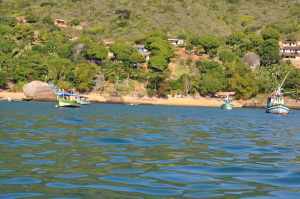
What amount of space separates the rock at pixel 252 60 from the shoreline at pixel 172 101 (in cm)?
1205

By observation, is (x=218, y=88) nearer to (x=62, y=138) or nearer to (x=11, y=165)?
(x=62, y=138)

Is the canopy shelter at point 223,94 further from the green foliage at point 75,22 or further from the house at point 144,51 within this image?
the green foliage at point 75,22

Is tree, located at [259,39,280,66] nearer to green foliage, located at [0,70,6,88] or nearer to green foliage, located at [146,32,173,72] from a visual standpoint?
green foliage, located at [146,32,173,72]

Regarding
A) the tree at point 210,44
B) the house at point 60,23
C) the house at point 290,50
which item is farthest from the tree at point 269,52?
the house at point 60,23

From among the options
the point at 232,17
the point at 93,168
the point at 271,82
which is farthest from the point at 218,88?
the point at 93,168

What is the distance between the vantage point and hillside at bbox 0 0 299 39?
144m

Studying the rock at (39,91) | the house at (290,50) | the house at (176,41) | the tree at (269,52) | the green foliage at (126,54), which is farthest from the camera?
the house at (290,50)

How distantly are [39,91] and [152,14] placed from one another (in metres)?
62.5

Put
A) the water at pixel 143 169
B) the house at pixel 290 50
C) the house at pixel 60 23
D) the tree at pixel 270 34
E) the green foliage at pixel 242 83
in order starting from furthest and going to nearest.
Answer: the house at pixel 60 23
the house at pixel 290 50
the tree at pixel 270 34
the green foliage at pixel 242 83
the water at pixel 143 169

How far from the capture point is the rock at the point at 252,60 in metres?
121

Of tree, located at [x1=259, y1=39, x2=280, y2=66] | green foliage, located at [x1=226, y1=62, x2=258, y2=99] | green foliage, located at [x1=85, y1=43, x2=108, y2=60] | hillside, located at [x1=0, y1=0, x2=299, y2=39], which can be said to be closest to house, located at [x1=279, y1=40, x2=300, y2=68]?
tree, located at [x1=259, y1=39, x2=280, y2=66]

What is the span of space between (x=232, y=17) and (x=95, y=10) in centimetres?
4088

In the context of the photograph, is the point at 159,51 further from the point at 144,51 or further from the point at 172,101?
the point at 172,101

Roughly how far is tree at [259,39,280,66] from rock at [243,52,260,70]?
209cm
